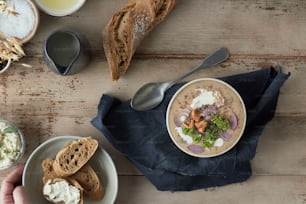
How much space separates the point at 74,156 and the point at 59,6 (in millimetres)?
350

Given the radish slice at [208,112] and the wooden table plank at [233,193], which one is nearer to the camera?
the radish slice at [208,112]

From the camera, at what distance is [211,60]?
1528 millimetres

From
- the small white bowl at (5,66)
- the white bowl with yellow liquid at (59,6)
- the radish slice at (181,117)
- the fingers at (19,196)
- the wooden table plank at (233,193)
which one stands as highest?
the white bowl with yellow liquid at (59,6)

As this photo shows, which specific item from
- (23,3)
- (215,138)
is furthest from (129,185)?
(23,3)

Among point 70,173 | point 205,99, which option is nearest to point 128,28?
point 205,99

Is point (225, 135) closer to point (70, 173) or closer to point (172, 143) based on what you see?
point (172, 143)

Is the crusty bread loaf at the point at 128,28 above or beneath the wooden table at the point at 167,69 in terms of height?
above

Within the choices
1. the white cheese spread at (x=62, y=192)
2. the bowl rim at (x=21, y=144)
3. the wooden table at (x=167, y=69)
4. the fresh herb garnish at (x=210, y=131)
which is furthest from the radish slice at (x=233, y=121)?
the bowl rim at (x=21, y=144)

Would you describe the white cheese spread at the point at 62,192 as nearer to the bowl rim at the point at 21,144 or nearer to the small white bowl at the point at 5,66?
the bowl rim at the point at 21,144

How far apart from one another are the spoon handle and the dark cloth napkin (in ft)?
0.06

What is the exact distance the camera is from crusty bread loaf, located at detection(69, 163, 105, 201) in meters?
1.49

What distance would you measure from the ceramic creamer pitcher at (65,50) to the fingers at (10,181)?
0.82ft

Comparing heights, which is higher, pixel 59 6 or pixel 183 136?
pixel 59 6

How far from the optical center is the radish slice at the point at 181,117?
4.81 ft
